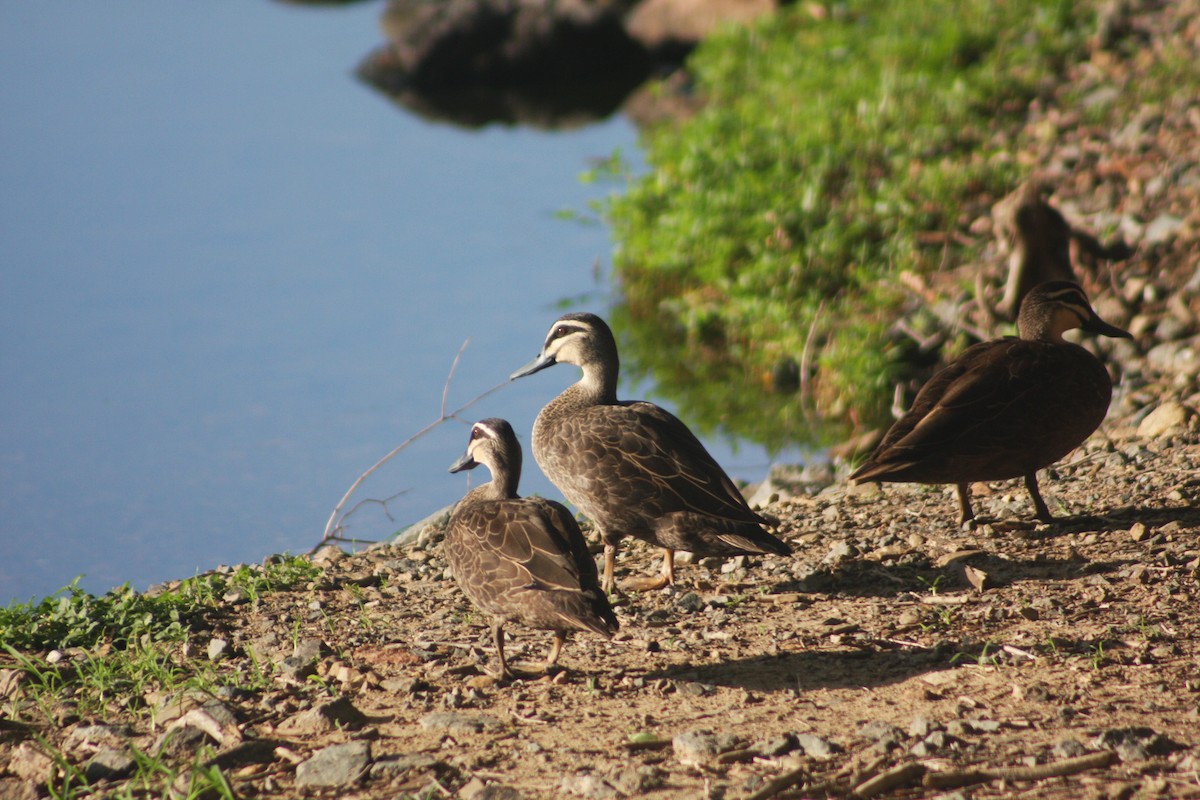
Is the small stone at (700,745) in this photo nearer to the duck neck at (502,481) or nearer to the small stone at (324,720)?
the small stone at (324,720)

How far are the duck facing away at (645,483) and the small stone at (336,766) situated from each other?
6.05 feet

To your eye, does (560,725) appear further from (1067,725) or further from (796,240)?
(796,240)

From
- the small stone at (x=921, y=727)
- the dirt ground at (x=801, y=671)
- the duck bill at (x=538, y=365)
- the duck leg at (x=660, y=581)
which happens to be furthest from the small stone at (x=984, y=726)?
the duck bill at (x=538, y=365)

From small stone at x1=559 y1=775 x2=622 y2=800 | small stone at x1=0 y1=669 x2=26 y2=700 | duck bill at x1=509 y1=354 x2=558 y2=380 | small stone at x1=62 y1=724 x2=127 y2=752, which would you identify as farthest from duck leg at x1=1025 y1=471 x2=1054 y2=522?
small stone at x1=0 y1=669 x2=26 y2=700

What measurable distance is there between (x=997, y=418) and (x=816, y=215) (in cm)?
489

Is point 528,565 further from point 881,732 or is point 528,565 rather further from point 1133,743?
point 1133,743

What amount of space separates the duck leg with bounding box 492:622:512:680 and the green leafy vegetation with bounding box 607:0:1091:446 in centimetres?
437

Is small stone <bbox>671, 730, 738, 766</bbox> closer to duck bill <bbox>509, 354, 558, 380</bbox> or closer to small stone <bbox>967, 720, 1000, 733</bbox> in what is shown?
small stone <bbox>967, 720, 1000, 733</bbox>

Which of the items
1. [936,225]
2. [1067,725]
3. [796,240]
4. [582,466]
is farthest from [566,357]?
[936,225]

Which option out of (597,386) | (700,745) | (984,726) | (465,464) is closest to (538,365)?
(597,386)

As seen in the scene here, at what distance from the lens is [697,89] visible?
631 inches

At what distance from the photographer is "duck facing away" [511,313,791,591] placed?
5.66 m

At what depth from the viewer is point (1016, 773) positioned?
4016 millimetres

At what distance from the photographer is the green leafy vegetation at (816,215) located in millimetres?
9625
